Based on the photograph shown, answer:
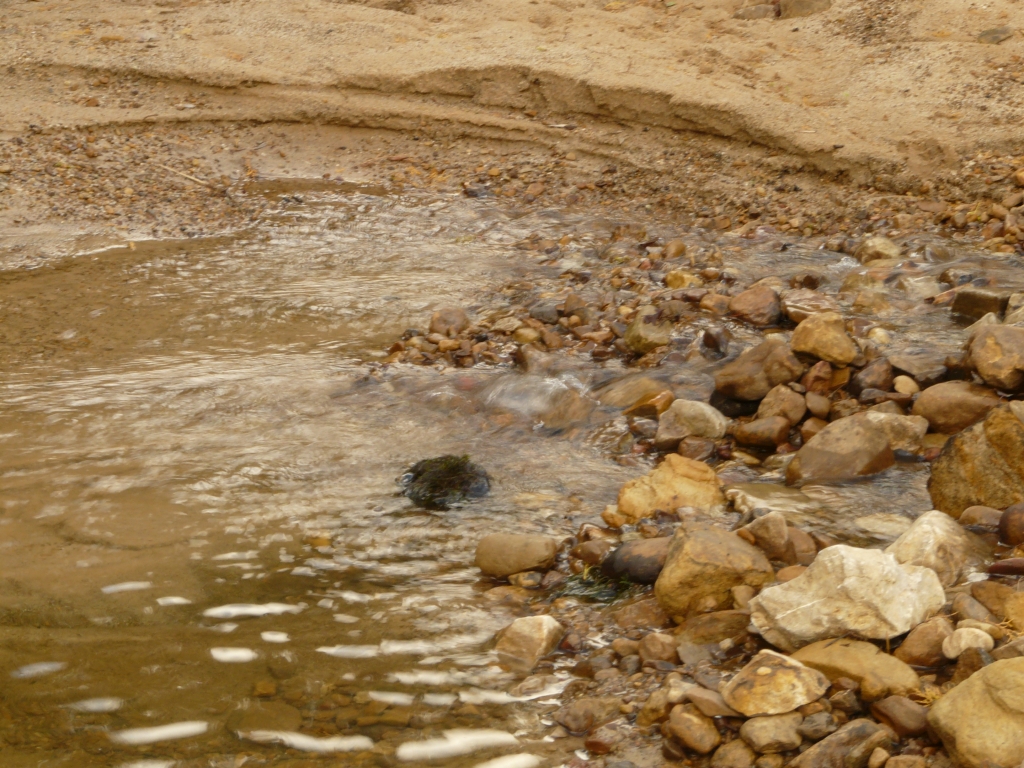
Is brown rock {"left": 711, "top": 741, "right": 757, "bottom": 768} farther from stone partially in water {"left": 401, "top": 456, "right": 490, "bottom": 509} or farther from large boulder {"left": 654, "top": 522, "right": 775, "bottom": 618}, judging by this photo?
stone partially in water {"left": 401, "top": 456, "right": 490, "bottom": 509}

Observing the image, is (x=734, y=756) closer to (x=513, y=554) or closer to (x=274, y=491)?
(x=513, y=554)

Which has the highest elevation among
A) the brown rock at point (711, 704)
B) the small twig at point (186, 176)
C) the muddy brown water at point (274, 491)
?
the small twig at point (186, 176)

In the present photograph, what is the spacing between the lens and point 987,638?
190cm

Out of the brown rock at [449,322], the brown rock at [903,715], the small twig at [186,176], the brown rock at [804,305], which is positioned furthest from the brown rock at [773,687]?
the small twig at [186,176]

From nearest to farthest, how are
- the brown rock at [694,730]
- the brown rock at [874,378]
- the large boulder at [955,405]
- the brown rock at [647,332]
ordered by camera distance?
the brown rock at [694,730]
the large boulder at [955,405]
the brown rock at [874,378]
the brown rock at [647,332]

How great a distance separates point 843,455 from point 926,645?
1093mm

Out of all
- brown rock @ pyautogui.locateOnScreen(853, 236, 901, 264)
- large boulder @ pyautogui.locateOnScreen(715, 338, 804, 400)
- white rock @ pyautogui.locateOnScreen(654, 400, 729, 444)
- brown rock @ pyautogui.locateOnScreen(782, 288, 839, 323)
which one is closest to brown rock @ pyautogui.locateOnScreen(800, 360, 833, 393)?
large boulder @ pyautogui.locateOnScreen(715, 338, 804, 400)

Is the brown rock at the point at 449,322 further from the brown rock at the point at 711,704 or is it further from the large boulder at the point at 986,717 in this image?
the large boulder at the point at 986,717

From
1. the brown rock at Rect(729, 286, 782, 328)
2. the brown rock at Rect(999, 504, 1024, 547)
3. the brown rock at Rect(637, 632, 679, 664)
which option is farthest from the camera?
the brown rock at Rect(729, 286, 782, 328)

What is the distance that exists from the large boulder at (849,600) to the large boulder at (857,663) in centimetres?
3

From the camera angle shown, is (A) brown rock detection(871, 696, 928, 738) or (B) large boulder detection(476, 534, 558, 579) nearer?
(A) brown rock detection(871, 696, 928, 738)

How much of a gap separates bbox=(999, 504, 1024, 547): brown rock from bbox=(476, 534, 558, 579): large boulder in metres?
1.09

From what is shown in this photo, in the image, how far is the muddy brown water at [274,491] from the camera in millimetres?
2051

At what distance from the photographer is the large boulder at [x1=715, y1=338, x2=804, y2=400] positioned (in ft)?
11.3
